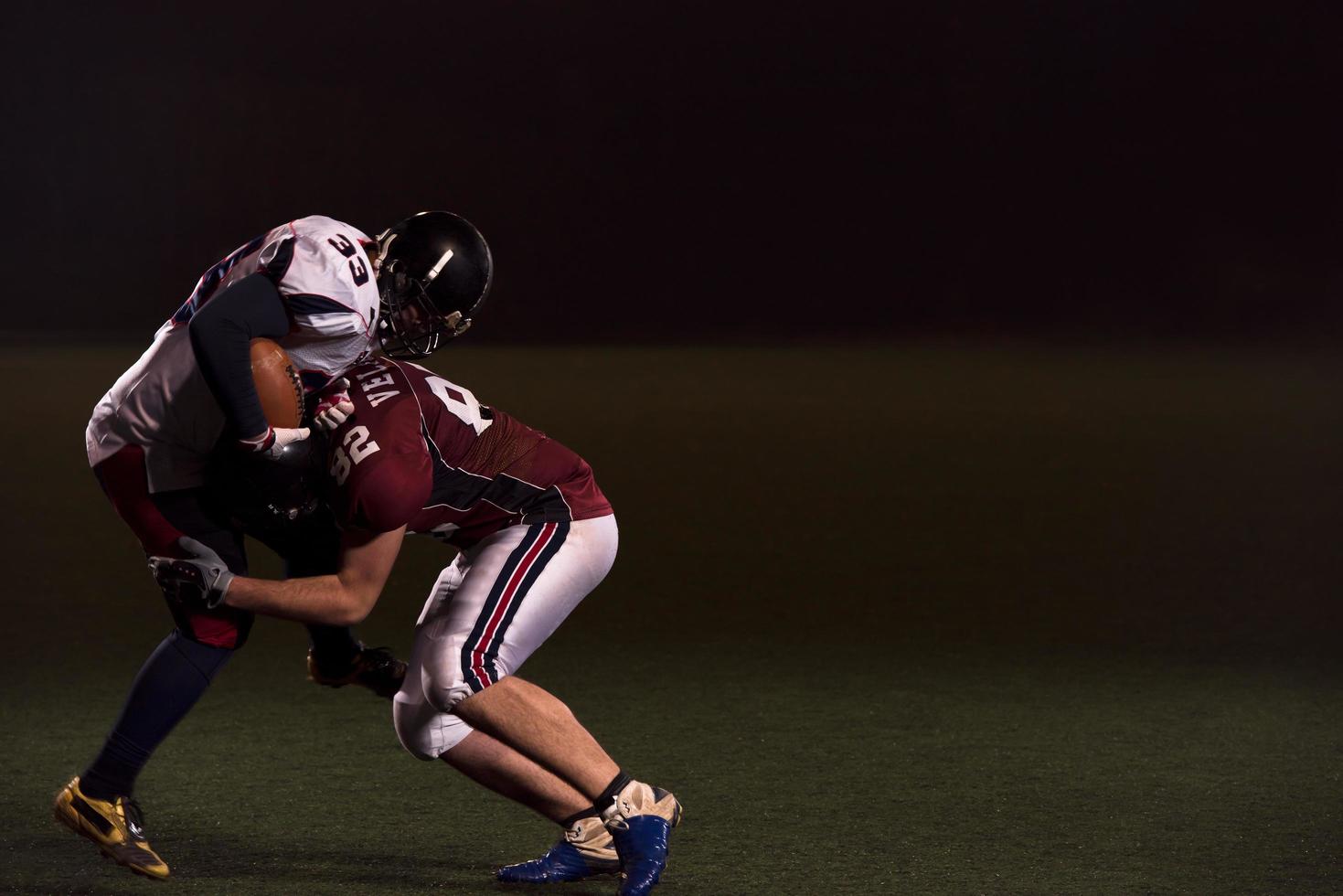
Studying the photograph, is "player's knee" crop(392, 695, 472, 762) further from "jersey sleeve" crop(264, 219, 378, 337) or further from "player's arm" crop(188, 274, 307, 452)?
"jersey sleeve" crop(264, 219, 378, 337)

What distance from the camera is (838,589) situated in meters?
5.02

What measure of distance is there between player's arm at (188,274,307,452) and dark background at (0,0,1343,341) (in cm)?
1186

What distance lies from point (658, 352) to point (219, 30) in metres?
5.64

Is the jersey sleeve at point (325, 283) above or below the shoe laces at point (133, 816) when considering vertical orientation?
above

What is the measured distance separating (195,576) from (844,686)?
190 centimetres

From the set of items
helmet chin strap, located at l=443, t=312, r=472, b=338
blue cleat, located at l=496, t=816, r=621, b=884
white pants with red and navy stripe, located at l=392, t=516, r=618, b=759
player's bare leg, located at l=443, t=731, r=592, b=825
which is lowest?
blue cleat, located at l=496, t=816, r=621, b=884

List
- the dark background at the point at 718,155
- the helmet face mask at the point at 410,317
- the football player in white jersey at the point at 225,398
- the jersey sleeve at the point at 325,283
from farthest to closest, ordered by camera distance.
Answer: the dark background at the point at 718,155 < the helmet face mask at the point at 410,317 < the jersey sleeve at the point at 325,283 < the football player in white jersey at the point at 225,398

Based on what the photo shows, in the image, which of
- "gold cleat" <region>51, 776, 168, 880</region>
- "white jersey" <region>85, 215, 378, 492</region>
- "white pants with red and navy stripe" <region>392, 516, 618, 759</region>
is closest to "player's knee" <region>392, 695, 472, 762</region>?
"white pants with red and navy stripe" <region>392, 516, 618, 759</region>

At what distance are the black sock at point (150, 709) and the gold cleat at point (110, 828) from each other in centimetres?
2

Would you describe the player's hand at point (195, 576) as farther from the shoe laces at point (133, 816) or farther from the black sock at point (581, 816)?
the black sock at point (581, 816)

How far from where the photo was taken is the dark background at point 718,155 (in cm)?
1452

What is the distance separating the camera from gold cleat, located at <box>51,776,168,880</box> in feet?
7.94

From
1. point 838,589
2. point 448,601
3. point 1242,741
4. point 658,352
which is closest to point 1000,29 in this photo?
point 658,352

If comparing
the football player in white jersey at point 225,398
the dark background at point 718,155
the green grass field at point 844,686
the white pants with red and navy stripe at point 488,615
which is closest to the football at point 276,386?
the football player in white jersey at point 225,398
